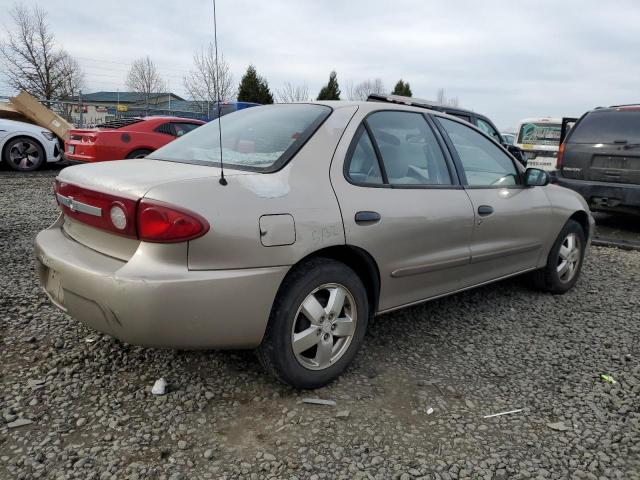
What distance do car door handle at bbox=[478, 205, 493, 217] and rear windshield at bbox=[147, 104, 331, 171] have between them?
47.8 inches

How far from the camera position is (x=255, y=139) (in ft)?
8.91

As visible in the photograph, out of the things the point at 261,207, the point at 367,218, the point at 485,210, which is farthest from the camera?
the point at 485,210

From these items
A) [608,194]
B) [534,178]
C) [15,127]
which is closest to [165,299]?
[534,178]

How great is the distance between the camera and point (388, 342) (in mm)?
3164

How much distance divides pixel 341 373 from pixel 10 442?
1507 millimetres

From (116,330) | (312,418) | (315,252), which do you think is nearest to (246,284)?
(315,252)

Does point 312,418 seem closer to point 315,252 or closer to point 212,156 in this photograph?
point 315,252

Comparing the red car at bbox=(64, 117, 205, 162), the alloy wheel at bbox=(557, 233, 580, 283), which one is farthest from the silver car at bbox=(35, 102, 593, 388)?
the red car at bbox=(64, 117, 205, 162)

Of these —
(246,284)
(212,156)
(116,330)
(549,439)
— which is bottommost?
(549,439)

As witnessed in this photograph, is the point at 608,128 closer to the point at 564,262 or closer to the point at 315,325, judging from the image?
the point at 564,262

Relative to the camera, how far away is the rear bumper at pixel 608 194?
6.28 meters

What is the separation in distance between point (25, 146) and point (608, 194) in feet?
35.3

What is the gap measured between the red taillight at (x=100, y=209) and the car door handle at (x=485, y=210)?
2.15 meters

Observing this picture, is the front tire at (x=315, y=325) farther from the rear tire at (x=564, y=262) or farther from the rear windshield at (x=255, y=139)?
the rear tire at (x=564, y=262)
